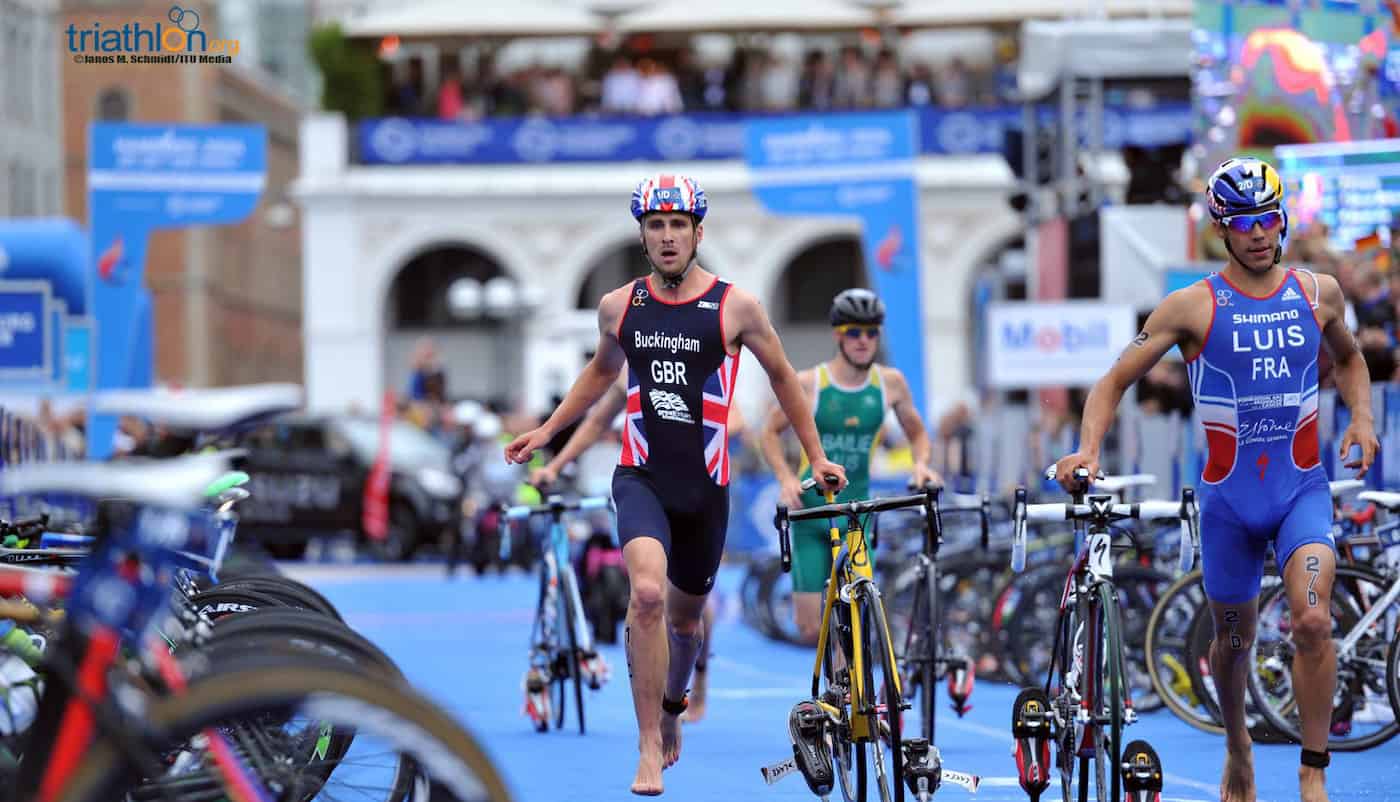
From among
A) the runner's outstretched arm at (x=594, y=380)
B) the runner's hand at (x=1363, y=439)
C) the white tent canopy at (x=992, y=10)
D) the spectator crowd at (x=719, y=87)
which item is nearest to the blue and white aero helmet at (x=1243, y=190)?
the runner's hand at (x=1363, y=439)

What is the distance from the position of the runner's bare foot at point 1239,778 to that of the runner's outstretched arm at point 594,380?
2.60 metres

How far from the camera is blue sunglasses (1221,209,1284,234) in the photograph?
7.54 metres

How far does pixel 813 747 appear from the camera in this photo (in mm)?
7695

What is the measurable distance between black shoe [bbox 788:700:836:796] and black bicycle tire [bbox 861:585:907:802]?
10.3 inches

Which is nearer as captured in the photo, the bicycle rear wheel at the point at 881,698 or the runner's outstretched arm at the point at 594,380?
the bicycle rear wheel at the point at 881,698

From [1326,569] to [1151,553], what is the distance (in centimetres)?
441

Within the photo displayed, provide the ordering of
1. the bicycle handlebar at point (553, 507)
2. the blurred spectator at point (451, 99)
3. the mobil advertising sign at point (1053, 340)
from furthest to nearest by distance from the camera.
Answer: the blurred spectator at point (451, 99)
the mobil advertising sign at point (1053, 340)
the bicycle handlebar at point (553, 507)

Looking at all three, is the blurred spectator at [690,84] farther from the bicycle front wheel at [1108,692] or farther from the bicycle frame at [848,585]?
the bicycle front wheel at [1108,692]

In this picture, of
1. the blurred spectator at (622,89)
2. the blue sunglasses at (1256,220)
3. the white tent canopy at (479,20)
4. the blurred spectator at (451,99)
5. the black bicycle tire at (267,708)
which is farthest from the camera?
the blurred spectator at (451,99)

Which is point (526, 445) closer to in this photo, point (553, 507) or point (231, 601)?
point (231, 601)

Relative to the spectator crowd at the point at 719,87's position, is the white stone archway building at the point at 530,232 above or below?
below

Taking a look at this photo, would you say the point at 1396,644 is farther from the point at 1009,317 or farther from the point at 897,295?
the point at 897,295

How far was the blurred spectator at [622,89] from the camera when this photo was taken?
43188 mm

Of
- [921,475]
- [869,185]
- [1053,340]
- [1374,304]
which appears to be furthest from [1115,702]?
[869,185]
